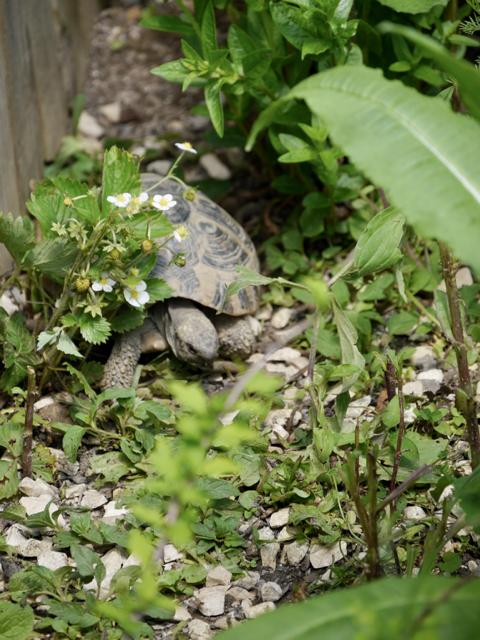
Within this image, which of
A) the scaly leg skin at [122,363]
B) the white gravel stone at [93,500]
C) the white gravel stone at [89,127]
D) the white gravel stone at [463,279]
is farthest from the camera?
the white gravel stone at [89,127]

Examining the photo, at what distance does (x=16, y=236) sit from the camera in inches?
108

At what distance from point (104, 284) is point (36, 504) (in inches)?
25.8

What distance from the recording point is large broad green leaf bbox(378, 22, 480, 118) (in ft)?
5.59

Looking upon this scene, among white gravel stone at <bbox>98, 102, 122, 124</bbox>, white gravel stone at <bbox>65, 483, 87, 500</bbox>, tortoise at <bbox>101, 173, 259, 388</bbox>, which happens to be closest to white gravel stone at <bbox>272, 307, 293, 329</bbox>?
tortoise at <bbox>101, 173, 259, 388</bbox>

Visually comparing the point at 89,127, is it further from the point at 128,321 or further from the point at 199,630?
the point at 199,630

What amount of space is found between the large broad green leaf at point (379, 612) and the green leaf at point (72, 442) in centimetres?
117

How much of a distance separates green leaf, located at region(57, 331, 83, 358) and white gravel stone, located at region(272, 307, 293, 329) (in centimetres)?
90

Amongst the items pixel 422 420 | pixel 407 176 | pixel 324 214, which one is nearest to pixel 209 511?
pixel 422 420

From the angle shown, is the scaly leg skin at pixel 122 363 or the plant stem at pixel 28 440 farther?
the scaly leg skin at pixel 122 363

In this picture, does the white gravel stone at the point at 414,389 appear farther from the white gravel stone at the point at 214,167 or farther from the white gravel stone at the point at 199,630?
the white gravel stone at the point at 214,167

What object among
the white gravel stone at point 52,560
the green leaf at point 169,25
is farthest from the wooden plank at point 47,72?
the white gravel stone at point 52,560

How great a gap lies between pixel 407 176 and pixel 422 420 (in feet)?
3.66

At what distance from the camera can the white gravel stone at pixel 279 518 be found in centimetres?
252

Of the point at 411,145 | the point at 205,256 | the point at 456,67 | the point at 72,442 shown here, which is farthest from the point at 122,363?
the point at 456,67
